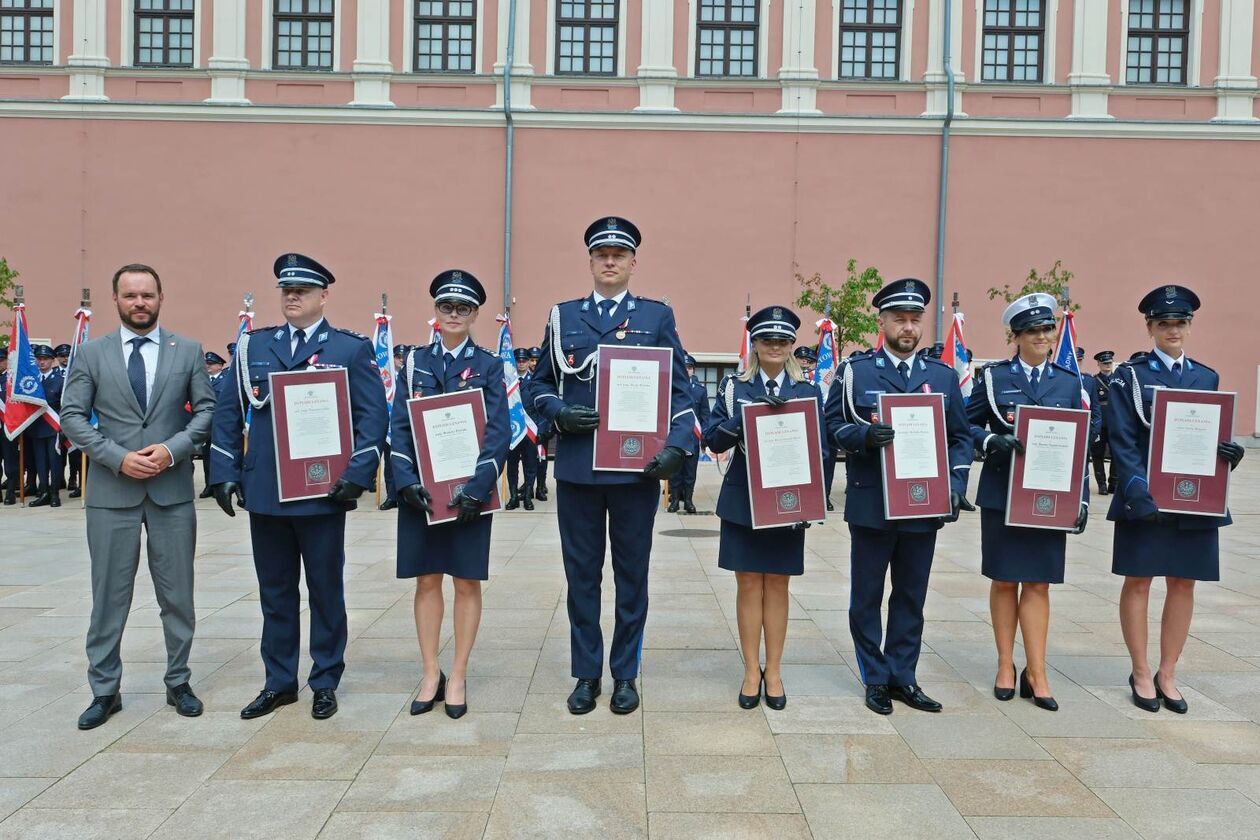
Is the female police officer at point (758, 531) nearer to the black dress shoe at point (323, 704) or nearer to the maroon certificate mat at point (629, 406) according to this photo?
the maroon certificate mat at point (629, 406)

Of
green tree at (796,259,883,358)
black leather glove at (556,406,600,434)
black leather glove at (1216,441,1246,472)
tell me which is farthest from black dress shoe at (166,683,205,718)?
green tree at (796,259,883,358)

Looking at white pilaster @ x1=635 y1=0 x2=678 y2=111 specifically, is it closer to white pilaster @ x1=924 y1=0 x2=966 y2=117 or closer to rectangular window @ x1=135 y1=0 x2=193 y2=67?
white pilaster @ x1=924 y1=0 x2=966 y2=117

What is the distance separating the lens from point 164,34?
69.6 ft

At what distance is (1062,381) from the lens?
4.90 metres

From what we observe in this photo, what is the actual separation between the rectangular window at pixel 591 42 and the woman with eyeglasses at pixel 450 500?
17.9m

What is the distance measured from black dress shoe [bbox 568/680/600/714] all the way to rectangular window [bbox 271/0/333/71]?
19.7m

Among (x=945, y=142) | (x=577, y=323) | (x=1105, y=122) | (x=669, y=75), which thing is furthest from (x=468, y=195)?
(x=577, y=323)

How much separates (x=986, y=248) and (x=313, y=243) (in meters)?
14.5

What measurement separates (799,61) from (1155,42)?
7818 millimetres

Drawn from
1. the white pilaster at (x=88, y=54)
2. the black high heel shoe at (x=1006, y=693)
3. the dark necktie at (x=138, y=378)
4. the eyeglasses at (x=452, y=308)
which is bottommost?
the black high heel shoe at (x=1006, y=693)

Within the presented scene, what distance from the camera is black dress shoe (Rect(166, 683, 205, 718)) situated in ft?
14.7

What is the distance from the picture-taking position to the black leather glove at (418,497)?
446cm

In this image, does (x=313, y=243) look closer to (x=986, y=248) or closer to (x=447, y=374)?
(x=986, y=248)

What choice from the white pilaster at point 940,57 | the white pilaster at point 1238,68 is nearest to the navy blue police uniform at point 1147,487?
the white pilaster at point 940,57
